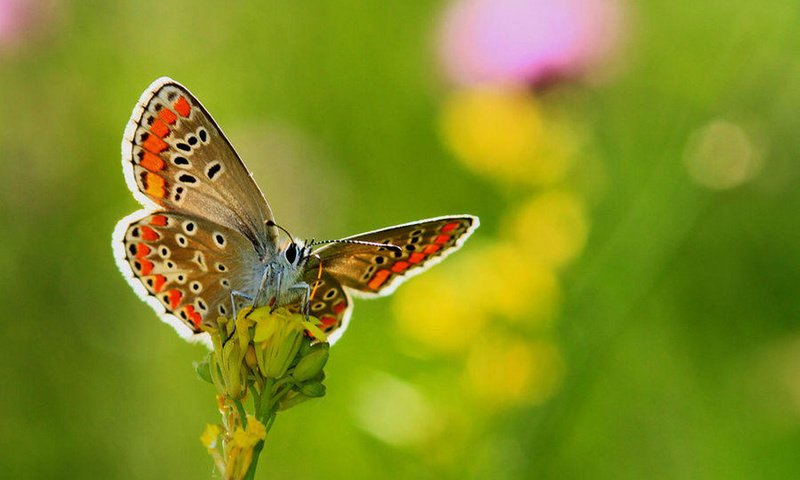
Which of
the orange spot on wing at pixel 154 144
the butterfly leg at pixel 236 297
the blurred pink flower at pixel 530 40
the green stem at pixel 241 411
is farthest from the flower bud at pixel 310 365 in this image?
the blurred pink flower at pixel 530 40

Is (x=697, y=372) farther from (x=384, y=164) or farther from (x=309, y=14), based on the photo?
(x=309, y=14)

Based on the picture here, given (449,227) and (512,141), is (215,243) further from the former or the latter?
(512,141)

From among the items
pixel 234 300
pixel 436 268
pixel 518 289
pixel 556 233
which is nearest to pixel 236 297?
pixel 234 300

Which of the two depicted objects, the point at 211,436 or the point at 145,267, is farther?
the point at 145,267

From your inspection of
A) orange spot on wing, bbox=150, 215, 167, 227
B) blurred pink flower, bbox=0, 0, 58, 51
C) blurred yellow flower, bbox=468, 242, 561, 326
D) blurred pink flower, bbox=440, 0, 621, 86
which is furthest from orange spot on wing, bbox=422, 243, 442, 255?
blurred pink flower, bbox=0, 0, 58, 51

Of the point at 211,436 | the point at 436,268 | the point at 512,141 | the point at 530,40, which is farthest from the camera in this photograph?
the point at 530,40

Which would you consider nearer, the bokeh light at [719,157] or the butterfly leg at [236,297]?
the butterfly leg at [236,297]

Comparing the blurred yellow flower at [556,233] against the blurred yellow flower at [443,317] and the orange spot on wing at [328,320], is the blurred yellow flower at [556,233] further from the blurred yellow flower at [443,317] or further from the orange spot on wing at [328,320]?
the orange spot on wing at [328,320]

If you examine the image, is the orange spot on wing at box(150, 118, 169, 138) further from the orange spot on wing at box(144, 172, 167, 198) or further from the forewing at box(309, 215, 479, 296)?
the forewing at box(309, 215, 479, 296)
